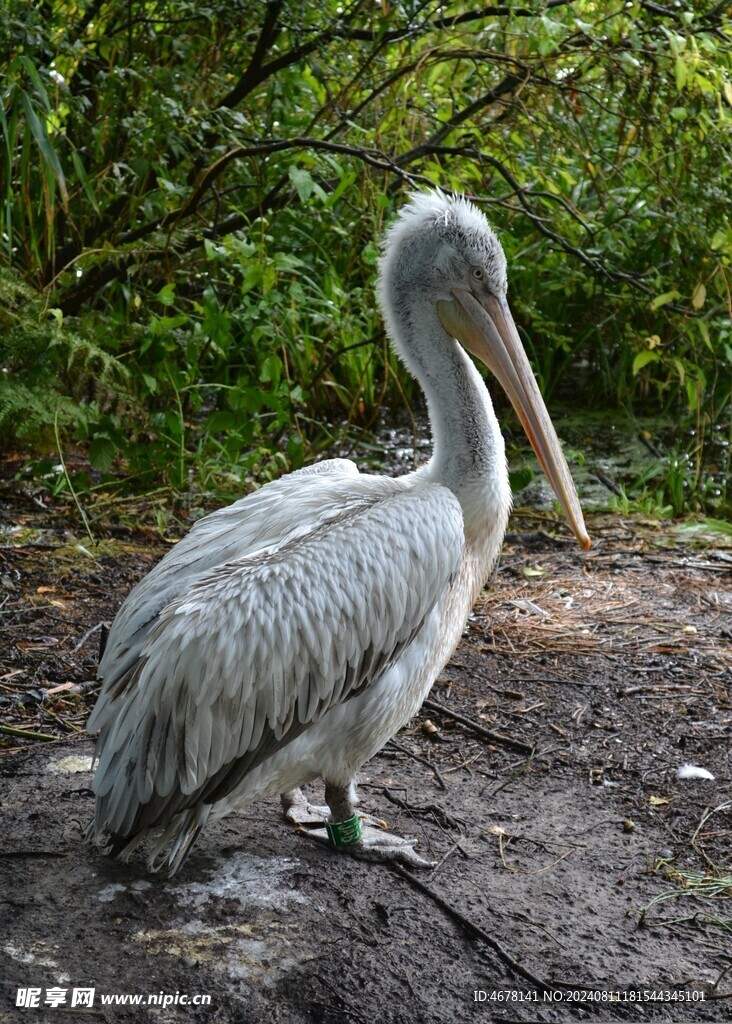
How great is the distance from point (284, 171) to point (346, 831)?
3.47 metres

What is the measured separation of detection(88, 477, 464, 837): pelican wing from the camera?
2.77m

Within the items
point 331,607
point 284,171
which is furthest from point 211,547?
point 284,171

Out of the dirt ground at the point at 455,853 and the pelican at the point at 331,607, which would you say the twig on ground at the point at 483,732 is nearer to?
the dirt ground at the point at 455,853

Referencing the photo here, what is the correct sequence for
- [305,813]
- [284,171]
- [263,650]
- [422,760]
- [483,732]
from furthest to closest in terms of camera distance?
[284,171]
[483,732]
[422,760]
[305,813]
[263,650]

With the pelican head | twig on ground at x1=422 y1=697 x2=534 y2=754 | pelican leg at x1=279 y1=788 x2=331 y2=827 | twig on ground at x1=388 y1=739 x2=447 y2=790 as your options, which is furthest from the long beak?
pelican leg at x1=279 y1=788 x2=331 y2=827

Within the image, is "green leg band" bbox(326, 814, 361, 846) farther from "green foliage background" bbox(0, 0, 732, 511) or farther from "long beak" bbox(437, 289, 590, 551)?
"green foliage background" bbox(0, 0, 732, 511)

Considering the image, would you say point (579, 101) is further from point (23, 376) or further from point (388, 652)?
point (388, 652)

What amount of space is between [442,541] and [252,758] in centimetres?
79

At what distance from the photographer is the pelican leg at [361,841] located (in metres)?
3.10

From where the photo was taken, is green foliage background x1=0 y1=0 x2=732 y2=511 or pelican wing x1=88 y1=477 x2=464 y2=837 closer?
pelican wing x1=88 y1=477 x2=464 y2=837

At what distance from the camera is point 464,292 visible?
3381 millimetres

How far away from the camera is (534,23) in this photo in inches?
190

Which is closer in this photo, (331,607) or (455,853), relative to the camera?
(331,607)

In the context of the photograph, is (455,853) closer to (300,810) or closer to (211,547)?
(300,810)
